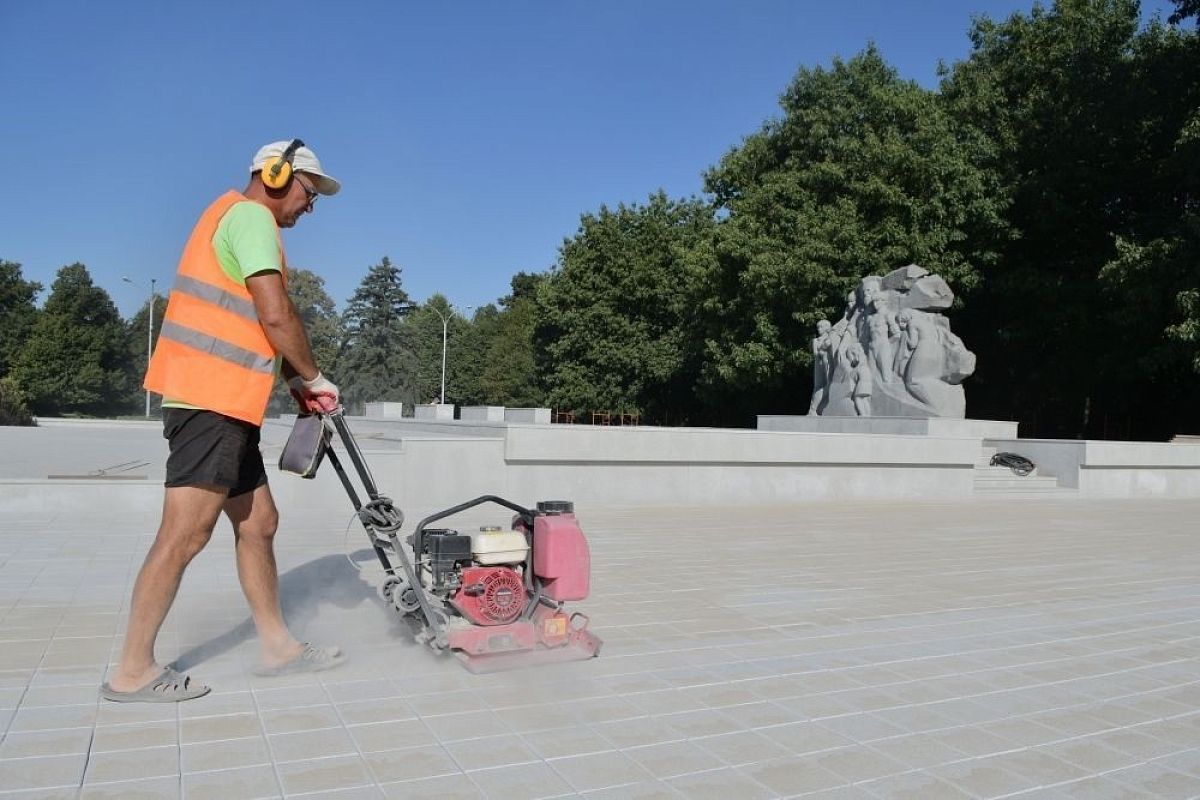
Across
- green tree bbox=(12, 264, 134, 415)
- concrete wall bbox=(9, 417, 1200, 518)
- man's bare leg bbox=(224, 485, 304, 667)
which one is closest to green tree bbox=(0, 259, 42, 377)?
green tree bbox=(12, 264, 134, 415)

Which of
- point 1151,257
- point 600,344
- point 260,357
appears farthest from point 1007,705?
point 600,344

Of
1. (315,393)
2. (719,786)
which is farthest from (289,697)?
(719,786)

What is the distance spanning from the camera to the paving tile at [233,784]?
2627mm

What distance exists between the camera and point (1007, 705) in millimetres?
3850

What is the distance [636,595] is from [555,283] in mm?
39429

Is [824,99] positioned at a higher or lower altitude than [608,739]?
higher

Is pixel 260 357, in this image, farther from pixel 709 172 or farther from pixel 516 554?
pixel 709 172

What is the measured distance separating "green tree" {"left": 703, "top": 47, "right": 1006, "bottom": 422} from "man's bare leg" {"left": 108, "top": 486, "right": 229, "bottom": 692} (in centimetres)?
2509

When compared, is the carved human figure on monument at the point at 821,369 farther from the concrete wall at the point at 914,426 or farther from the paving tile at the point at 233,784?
the paving tile at the point at 233,784

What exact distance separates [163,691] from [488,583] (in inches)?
50.6

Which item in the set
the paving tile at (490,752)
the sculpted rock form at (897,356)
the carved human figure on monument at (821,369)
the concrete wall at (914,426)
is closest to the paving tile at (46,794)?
the paving tile at (490,752)

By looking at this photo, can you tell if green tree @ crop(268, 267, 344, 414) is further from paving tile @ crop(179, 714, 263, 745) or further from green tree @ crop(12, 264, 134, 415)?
paving tile @ crop(179, 714, 263, 745)

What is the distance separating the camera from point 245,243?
350cm

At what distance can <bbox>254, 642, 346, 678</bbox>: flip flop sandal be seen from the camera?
383 cm
